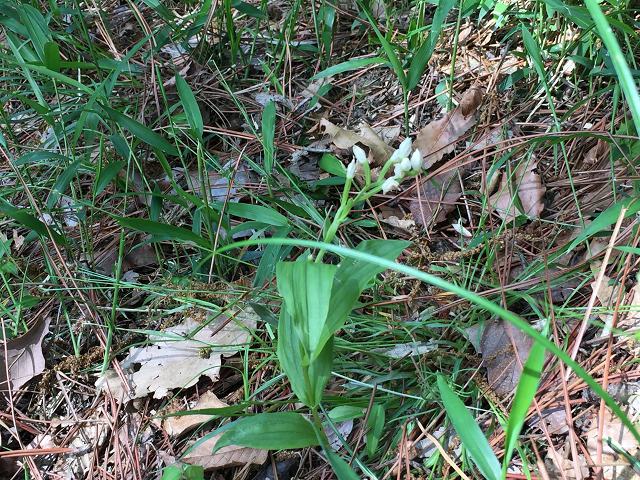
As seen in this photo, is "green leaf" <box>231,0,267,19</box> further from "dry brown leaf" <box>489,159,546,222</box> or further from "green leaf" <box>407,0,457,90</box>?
"dry brown leaf" <box>489,159,546,222</box>

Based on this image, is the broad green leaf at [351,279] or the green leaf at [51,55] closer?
the broad green leaf at [351,279]

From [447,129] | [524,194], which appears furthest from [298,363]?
[447,129]

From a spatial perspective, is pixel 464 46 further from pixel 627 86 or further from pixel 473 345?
pixel 627 86

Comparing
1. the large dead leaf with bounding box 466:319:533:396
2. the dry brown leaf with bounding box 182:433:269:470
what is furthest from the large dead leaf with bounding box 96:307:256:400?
the large dead leaf with bounding box 466:319:533:396

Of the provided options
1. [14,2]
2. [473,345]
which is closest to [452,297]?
[473,345]

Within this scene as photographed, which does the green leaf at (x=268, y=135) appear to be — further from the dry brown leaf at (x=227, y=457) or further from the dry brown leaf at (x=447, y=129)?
the dry brown leaf at (x=227, y=457)

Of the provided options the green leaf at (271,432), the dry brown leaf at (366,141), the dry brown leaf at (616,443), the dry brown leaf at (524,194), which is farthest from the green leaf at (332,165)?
the dry brown leaf at (616,443)
